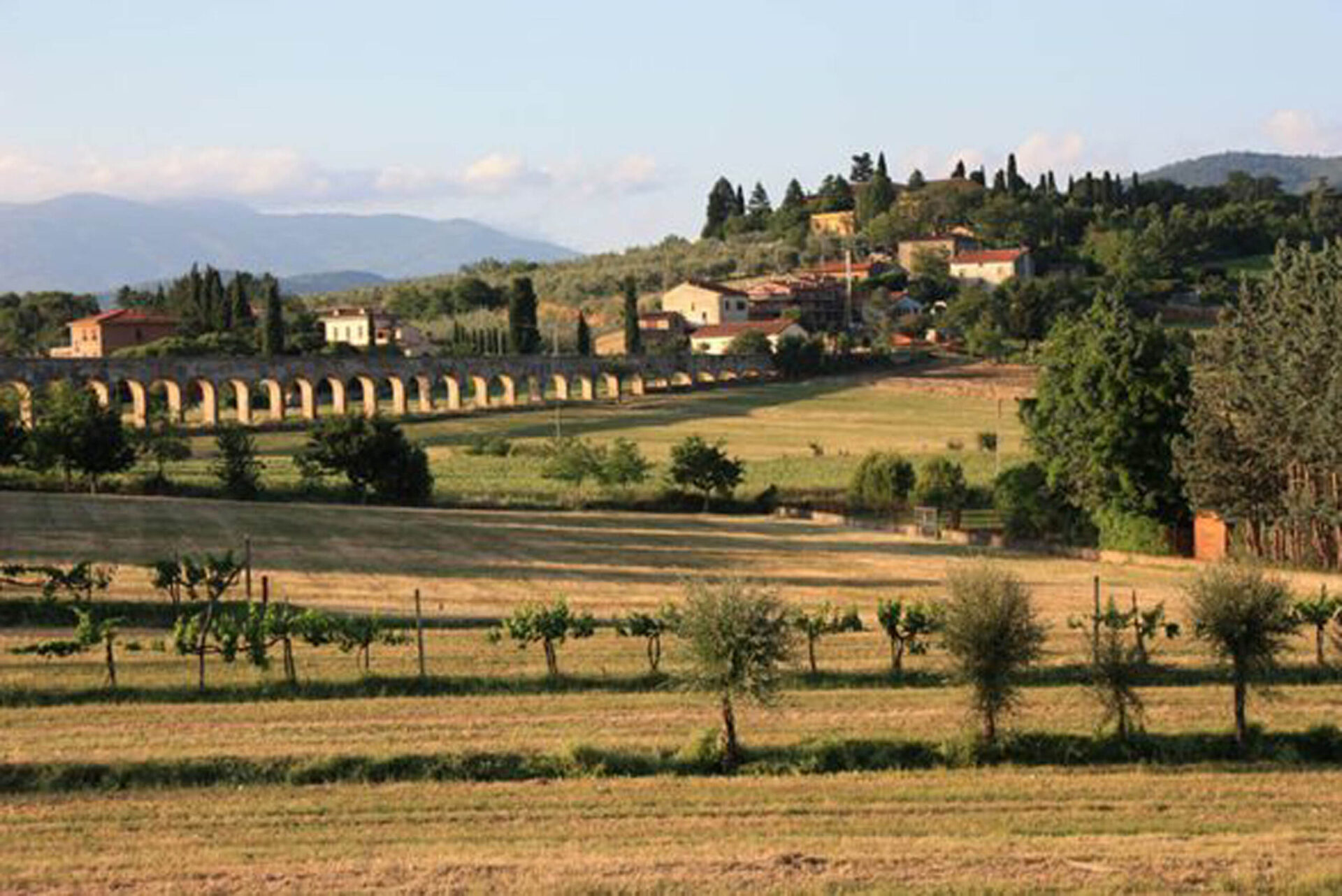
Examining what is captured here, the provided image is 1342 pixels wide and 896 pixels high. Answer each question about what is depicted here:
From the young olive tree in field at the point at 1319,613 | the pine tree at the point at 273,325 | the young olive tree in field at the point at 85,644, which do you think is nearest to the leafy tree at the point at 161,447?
the pine tree at the point at 273,325

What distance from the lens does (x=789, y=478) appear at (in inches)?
3086

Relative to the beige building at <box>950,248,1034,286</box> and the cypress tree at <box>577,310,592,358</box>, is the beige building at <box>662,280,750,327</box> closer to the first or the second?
the beige building at <box>950,248,1034,286</box>

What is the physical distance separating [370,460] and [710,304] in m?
112

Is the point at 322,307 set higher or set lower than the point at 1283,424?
higher

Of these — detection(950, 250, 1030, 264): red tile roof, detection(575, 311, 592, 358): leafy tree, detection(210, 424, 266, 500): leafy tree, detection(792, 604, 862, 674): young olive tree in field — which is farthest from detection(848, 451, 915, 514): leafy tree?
detection(950, 250, 1030, 264): red tile roof

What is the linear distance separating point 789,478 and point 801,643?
46.7 metres

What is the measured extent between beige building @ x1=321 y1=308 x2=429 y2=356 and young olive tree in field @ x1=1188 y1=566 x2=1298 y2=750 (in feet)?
436

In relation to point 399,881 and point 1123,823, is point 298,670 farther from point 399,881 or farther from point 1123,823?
point 1123,823

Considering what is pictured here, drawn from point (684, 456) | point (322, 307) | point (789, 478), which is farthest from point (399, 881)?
point (322, 307)

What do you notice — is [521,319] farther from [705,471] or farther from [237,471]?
[237,471]

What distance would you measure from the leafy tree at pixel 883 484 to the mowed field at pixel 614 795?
87.7 feet

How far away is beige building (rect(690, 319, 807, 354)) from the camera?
15350 cm

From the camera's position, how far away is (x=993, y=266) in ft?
600

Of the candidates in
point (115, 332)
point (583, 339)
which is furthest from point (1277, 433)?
point (115, 332)
